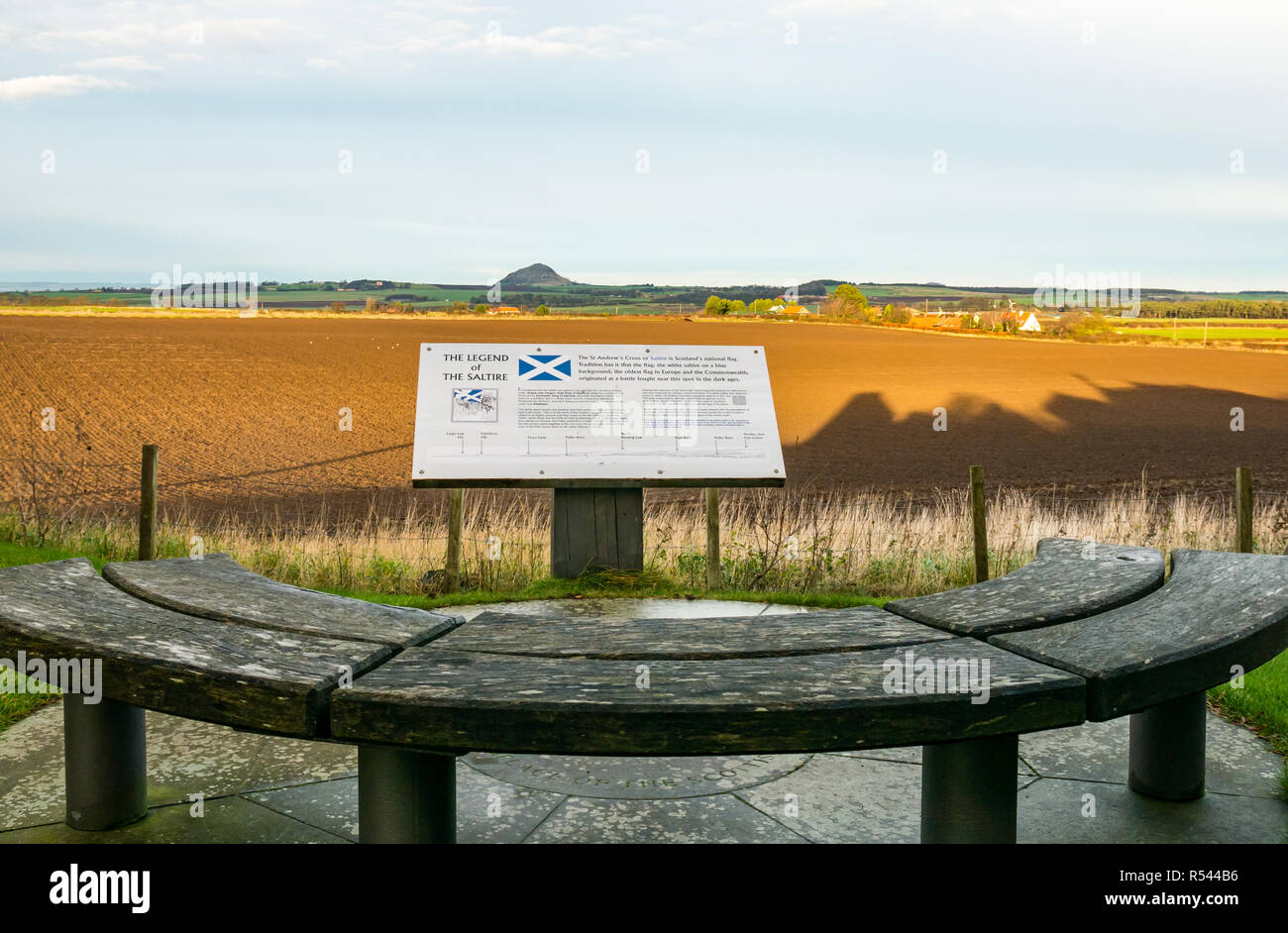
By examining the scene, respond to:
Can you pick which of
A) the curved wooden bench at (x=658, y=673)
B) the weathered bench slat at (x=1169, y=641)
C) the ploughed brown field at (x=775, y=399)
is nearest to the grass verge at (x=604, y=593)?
the weathered bench slat at (x=1169, y=641)

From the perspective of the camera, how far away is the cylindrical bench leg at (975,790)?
2662 mm

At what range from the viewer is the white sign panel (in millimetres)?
6535

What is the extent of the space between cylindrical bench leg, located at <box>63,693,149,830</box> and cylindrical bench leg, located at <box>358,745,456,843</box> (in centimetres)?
96

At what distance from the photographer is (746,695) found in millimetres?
2277

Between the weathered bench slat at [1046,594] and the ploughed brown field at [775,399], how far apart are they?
1440 centimetres

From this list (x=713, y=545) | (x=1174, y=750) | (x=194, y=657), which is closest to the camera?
(x=194, y=657)

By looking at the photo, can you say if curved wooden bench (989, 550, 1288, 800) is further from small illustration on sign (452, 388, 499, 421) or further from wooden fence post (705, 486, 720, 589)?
small illustration on sign (452, 388, 499, 421)

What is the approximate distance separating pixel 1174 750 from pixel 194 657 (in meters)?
2.97

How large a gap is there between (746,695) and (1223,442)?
81.7 feet

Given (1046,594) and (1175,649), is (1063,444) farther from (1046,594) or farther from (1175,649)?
(1175,649)

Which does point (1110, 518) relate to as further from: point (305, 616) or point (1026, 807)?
point (305, 616)

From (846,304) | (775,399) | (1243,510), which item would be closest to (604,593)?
(1243,510)

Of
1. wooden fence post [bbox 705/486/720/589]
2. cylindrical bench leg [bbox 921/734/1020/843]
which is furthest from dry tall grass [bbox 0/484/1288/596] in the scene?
cylindrical bench leg [bbox 921/734/1020/843]

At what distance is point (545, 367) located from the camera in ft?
22.4
